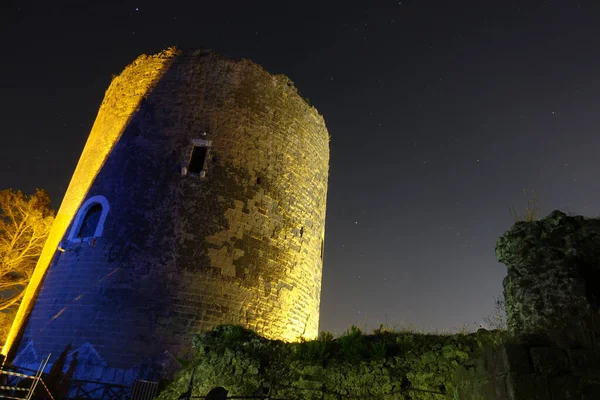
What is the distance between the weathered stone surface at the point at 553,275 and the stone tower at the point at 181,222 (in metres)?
6.62

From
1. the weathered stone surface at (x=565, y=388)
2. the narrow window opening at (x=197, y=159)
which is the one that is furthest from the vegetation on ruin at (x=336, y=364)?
the narrow window opening at (x=197, y=159)

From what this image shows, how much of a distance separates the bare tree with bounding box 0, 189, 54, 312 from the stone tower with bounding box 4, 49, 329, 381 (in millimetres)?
7900

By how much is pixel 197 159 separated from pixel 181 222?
6.19 feet

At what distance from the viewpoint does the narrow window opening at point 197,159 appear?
11203 millimetres

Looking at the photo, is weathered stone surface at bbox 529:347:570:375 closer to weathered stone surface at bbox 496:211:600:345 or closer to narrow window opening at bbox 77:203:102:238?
weathered stone surface at bbox 496:211:600:345

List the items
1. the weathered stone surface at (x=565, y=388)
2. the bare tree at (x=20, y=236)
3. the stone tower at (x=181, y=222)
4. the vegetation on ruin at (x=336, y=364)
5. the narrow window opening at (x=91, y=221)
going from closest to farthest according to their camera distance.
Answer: the weathered stone surface at (x=565, y=388) → the vegetation on ruin at (x=336, y=364) → the stone tower at (x=181, y=222) → the narrow window opening at (x=91, y=221) → the bare tree at (x=20, y=236)

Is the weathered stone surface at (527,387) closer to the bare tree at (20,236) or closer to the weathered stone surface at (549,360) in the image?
the weathered stone surface at (549,360)

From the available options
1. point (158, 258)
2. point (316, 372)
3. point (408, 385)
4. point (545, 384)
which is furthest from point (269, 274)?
point (545, 384)

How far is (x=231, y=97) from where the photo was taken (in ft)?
39.8

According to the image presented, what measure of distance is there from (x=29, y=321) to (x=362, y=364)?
8790 mm

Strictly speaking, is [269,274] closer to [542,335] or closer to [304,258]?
[304,258]

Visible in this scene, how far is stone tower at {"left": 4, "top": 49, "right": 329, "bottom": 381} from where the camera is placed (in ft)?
31.4

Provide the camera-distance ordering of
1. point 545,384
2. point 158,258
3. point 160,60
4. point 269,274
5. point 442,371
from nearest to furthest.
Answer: point 545,384 → point 442,371 → point 158,258 → point 269,274 → point 160,60

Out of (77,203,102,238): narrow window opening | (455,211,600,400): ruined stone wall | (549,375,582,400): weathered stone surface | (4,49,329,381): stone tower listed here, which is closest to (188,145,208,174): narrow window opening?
(4,49,329,381): stone tower
